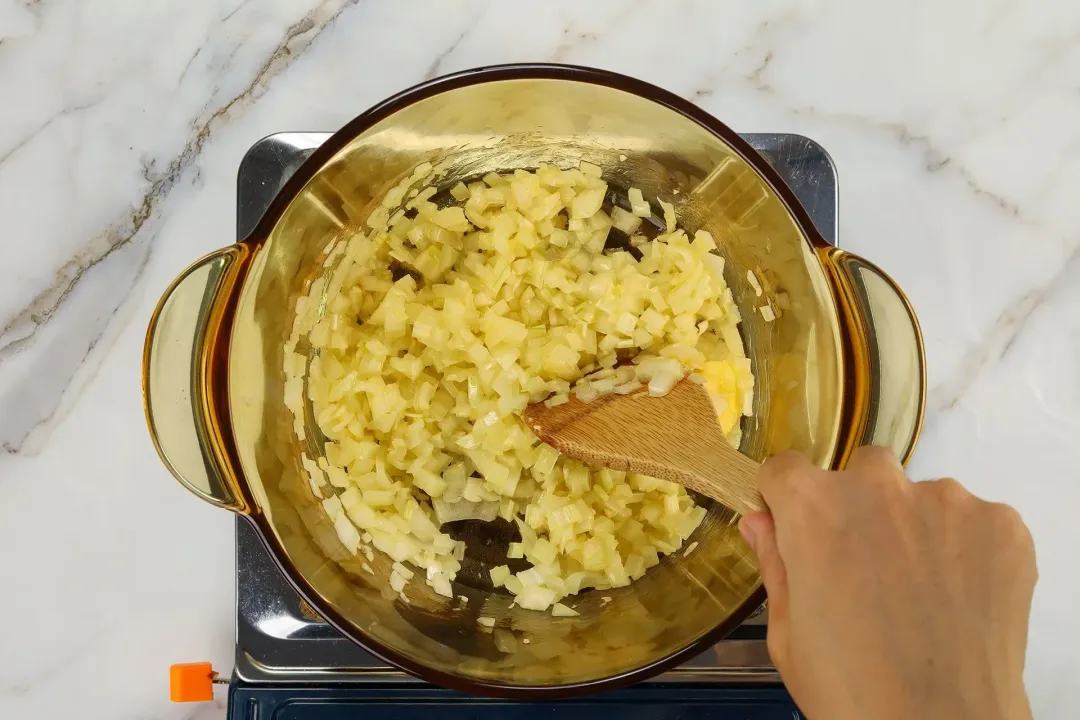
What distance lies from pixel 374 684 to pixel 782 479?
65cm

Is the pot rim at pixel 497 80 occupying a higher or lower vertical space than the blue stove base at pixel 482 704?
higher

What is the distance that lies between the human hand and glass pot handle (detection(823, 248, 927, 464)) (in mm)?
180

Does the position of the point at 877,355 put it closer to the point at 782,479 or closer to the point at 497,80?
the point at 782,479

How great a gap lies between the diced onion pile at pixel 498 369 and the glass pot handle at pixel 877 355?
0.63 ft

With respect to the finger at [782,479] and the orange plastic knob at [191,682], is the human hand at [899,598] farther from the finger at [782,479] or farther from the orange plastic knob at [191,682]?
the orange plastic knob at [191,682]

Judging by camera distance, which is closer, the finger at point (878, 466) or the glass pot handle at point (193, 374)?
the finger at point (878, 466)

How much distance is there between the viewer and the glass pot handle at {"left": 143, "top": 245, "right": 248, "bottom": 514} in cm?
78

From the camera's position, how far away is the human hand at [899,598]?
60 cm

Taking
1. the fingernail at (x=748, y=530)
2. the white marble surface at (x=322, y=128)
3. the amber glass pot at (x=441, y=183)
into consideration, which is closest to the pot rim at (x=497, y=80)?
the amber glass pot at (x=441, y=183)

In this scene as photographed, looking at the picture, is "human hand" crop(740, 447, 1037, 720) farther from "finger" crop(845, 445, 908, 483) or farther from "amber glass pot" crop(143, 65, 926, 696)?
"amber glass pot" crop(143, 65, 926, 696)

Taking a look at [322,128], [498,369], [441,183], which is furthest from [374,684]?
[322,128]

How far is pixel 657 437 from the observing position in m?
0.87

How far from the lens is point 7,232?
1.19 meters

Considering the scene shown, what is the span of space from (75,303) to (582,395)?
84 centimetres
